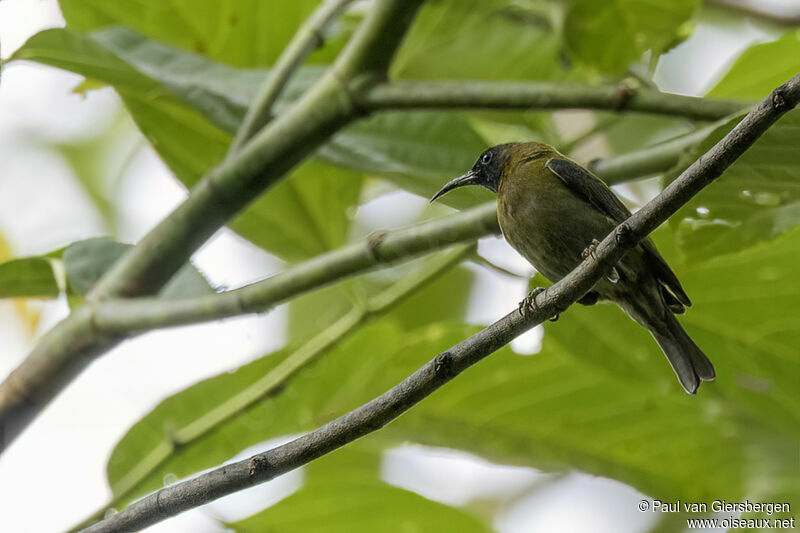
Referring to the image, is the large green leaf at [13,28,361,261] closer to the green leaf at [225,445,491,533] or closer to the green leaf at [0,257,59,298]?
the green leaf at [0,257,59,298]

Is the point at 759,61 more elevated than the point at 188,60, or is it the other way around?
the point at 188,60

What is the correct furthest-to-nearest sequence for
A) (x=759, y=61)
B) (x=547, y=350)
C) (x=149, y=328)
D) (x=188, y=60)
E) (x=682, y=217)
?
1. (x=547, y=350)
2. (x=759, y=61)
3. (x=188, y=60)
4. (x=682, y=217)
5. (x=149, y=328)

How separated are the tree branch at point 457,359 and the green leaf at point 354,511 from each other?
0.96 metres

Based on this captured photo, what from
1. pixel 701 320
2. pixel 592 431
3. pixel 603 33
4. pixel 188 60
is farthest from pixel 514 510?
pixel 188 60

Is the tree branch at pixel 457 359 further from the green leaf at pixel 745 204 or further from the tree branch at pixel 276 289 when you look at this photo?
the green leaf at pixel 745 204

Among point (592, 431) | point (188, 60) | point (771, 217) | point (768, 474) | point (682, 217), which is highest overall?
point (188, 60)

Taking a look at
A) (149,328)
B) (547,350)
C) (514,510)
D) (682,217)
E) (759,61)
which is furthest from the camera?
(514,510)

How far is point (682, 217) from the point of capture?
2.15 metres

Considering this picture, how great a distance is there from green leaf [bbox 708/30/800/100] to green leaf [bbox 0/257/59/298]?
1.84 meters

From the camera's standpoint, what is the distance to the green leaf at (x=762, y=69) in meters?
2.59

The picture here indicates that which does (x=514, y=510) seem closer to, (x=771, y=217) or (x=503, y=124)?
(x=503, y=124)

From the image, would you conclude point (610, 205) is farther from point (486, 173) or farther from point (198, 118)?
point (198, 118)

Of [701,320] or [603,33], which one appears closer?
[701,320]

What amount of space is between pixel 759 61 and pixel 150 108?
175cm
